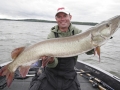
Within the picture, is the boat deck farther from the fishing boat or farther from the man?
the man

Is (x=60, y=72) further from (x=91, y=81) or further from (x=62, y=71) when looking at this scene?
(x=91, y=81)

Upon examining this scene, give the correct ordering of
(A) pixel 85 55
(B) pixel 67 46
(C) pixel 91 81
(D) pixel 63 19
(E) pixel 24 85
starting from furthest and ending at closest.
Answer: (A) pixel 85 55 → (C) pixel 91 81 → (E) pixel 24 85 → (D) pixel 63 19 → (B) pixel 67 46

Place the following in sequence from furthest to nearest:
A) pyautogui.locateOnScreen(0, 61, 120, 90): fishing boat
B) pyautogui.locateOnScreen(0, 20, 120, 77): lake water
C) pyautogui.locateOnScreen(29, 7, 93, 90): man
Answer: pyautogui.locateOnScreen(0, 20, 120, 77): lake water
pyautogui.locateOnScreen(0, 61, 120, 90): fishing boat
pyautogui.locateOnScreen(29, 7, 93, 90): man

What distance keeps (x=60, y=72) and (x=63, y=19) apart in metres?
1.14

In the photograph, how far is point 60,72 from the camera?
11.9 ft

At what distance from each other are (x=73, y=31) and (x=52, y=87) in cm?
130

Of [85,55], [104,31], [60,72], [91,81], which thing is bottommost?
[85,55]

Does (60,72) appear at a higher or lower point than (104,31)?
lower

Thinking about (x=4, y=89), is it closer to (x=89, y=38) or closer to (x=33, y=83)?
(x=33, y=83)

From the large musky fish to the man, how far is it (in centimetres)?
51

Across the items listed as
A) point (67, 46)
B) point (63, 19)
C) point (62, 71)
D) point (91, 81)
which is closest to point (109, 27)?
point (67, 46)

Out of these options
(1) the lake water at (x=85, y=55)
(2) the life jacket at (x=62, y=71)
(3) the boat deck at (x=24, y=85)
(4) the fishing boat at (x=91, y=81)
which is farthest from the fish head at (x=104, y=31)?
(1) the lake water at (x=85, y=55)

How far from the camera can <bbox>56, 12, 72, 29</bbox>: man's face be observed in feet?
12.2

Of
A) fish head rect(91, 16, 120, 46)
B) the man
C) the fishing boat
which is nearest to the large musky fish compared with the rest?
fish head rect(91, 16, 120, 46)
